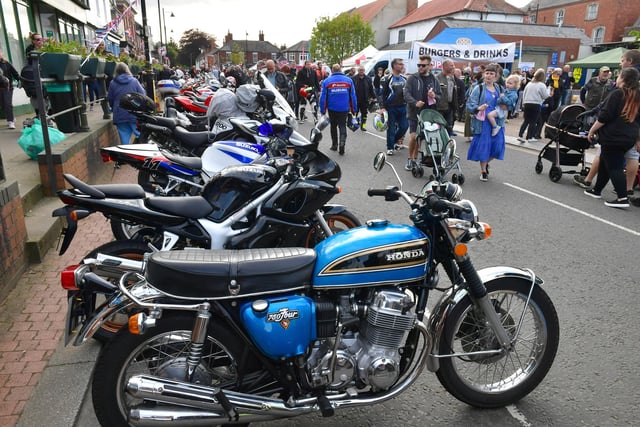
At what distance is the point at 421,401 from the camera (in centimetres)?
305

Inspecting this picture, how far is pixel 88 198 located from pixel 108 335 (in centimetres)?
98

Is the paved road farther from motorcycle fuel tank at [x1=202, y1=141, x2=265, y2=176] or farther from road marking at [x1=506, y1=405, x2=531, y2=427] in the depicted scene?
motorcycle fuel tank at [x1=202, y1=141, x2=265, y2=176]

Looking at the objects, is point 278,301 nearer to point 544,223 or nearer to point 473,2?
point 544,223

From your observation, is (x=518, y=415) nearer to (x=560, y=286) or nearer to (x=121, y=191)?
(x=560, y=286)

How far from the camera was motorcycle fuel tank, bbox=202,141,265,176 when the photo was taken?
5316 millimetres

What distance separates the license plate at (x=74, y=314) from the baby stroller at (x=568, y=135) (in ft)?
27.4

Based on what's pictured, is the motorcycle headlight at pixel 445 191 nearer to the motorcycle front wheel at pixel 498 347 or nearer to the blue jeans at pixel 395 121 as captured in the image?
the motorcycle front wheel at pixel 498 347

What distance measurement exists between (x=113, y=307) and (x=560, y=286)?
4049 mm

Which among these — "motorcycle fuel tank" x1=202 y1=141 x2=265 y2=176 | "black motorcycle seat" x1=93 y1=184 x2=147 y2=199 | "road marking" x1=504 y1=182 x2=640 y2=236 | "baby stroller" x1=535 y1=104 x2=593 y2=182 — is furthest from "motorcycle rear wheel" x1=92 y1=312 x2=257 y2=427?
"baby stroller" x1=535 y1=104 x2=593 y2=182

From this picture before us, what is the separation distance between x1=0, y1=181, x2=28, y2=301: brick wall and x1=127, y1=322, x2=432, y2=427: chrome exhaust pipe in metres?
2.38

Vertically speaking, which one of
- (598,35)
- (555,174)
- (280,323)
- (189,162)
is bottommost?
(555,174)

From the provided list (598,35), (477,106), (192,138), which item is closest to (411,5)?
(598,35)

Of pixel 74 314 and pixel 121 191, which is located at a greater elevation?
pixel 121 191

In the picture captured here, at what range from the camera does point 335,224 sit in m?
4.77
